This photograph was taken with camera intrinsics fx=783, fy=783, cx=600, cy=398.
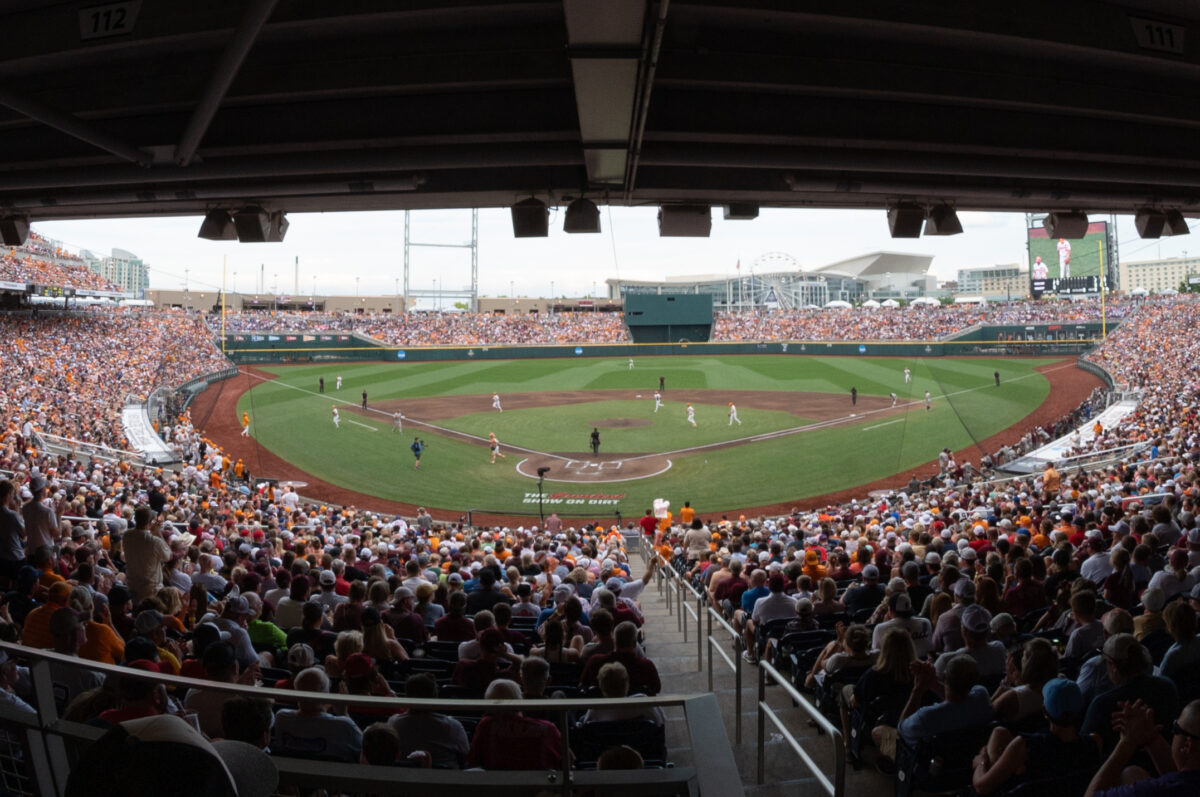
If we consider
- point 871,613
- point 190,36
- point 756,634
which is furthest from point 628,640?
point 190,36

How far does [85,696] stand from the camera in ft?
12.6

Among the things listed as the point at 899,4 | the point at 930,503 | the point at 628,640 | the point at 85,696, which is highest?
the point at 899,4

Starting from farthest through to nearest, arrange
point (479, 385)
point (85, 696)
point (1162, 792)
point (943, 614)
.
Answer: point (479, 385) < point (943, 614) < point (85, 696) < point (1162, 792)

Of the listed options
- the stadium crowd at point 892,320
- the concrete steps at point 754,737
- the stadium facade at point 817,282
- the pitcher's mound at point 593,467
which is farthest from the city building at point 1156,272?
the concrete steps at point 754,737

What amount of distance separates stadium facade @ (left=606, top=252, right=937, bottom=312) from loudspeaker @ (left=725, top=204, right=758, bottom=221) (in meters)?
102

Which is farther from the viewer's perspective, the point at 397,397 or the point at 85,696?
the point at 397,397

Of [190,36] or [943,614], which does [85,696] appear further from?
[943,614]

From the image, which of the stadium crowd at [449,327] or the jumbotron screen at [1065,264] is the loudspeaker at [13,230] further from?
the jumbotron screen at [1065,264]

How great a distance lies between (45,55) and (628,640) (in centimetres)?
637

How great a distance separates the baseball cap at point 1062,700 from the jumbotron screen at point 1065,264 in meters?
94.3

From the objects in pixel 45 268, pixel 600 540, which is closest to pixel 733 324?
pixel 45 268

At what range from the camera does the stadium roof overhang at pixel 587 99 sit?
19.5 feet

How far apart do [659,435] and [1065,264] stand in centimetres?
7288

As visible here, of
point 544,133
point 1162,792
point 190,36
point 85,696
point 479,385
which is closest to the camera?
point 1162,792
